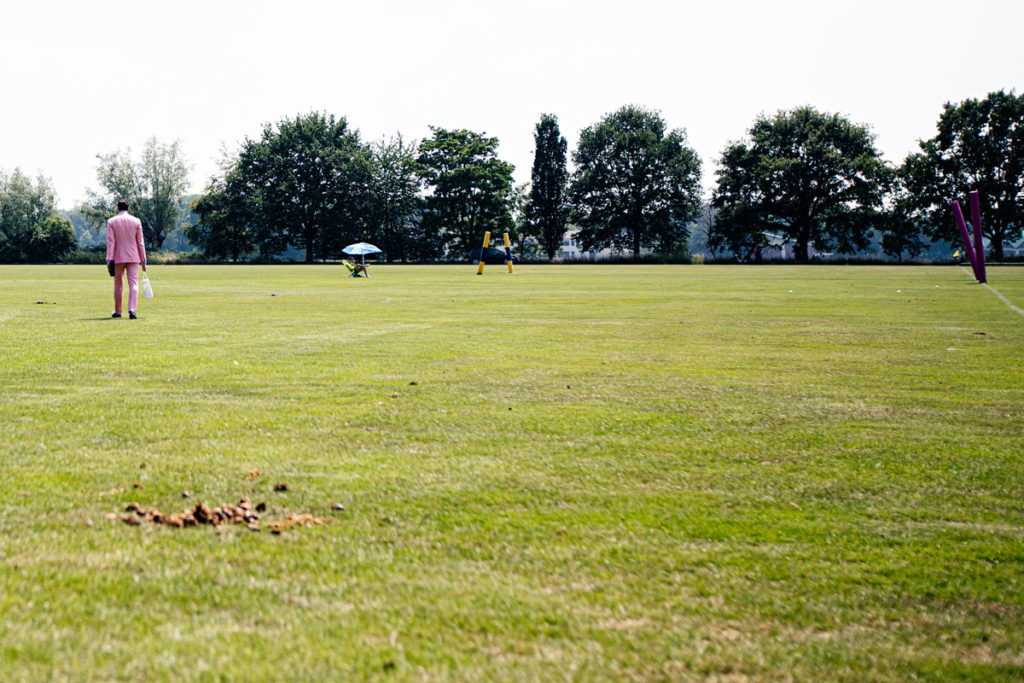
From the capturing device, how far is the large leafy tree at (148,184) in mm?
102062

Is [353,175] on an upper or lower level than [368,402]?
upper

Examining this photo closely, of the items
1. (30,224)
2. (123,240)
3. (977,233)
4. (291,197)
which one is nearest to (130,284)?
(123,240)

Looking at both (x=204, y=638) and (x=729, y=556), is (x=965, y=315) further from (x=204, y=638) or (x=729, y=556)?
(x=204, y=638)

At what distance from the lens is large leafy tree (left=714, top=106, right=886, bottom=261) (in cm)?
9200

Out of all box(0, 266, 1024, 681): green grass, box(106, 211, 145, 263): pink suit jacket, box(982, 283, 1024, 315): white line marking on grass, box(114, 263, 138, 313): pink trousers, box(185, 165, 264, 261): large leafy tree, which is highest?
box(185, 165, 264, 261): large leafy tree

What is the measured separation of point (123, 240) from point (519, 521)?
14124mm

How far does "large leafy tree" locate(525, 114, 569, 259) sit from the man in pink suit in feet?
294

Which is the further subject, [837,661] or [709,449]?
[709,449]

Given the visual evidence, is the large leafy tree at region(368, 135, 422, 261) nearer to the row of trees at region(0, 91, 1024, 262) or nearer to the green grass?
the row of trees at region(0, 91, 1024, 262)

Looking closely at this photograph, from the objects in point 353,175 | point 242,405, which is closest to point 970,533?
point 242,405

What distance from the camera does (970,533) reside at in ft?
13.3

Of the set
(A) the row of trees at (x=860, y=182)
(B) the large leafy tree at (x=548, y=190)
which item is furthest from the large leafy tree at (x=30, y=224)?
(A) the row of trees at (x=860, y=182)

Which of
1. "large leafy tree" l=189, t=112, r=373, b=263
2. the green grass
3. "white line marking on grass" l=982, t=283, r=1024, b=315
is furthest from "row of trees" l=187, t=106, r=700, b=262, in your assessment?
the green grass

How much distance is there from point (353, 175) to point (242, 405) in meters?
95.6
